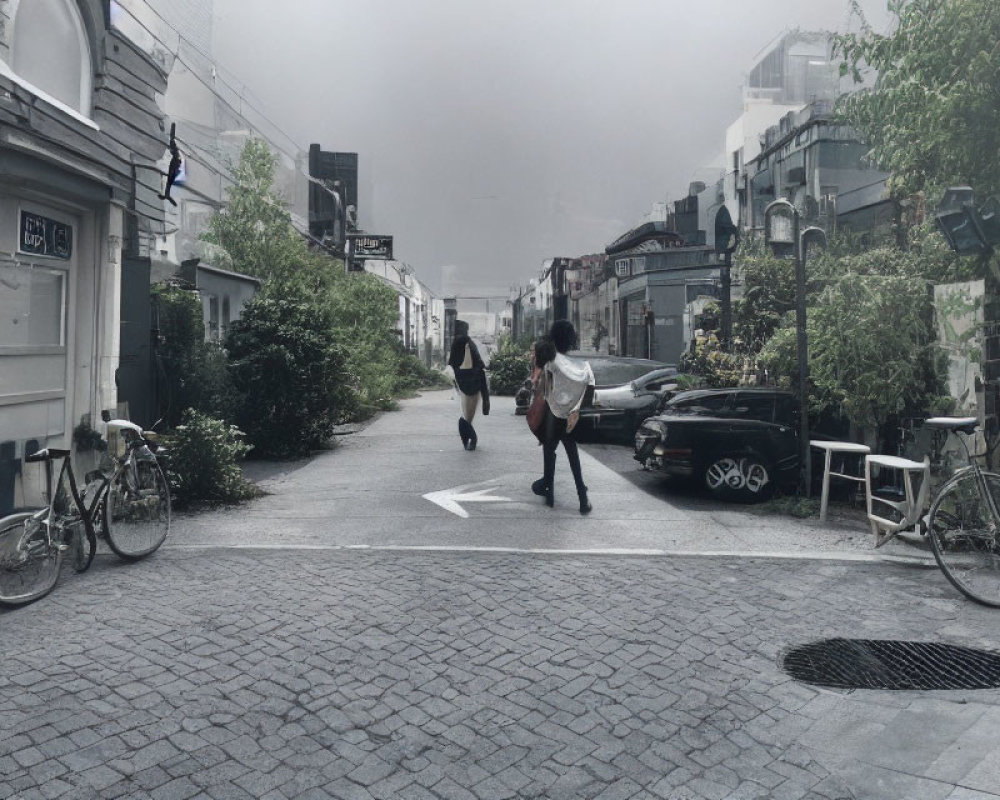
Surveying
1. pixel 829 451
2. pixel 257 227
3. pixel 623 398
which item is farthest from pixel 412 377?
pixel 829 451

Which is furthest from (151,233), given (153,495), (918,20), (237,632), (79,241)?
(918,20)

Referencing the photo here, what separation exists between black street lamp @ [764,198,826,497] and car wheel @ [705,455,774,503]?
43 cm

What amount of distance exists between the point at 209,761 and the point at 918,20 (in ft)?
27.1

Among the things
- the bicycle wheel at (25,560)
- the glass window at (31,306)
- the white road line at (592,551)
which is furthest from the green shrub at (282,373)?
the bicycle wheel at (25,560)

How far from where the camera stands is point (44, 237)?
26.9 feet

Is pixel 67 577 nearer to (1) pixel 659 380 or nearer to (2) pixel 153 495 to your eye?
(2) pixel 153 495

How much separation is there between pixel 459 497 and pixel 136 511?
378cm

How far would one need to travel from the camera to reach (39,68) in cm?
872

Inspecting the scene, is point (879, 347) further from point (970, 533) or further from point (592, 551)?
point (592, 551)

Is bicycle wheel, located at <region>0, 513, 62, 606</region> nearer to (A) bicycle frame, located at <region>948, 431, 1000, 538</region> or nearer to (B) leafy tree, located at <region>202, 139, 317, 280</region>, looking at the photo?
(A) bicycle frame, located at <region>948, 431, 1000, 538</region>

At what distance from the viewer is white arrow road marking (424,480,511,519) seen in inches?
353

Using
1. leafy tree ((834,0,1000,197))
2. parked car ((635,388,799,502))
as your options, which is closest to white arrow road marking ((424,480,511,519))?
parked car ((635,388,799,502))

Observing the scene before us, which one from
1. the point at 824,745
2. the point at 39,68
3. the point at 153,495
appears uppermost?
the point at 39,68

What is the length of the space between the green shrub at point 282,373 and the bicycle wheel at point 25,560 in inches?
282
